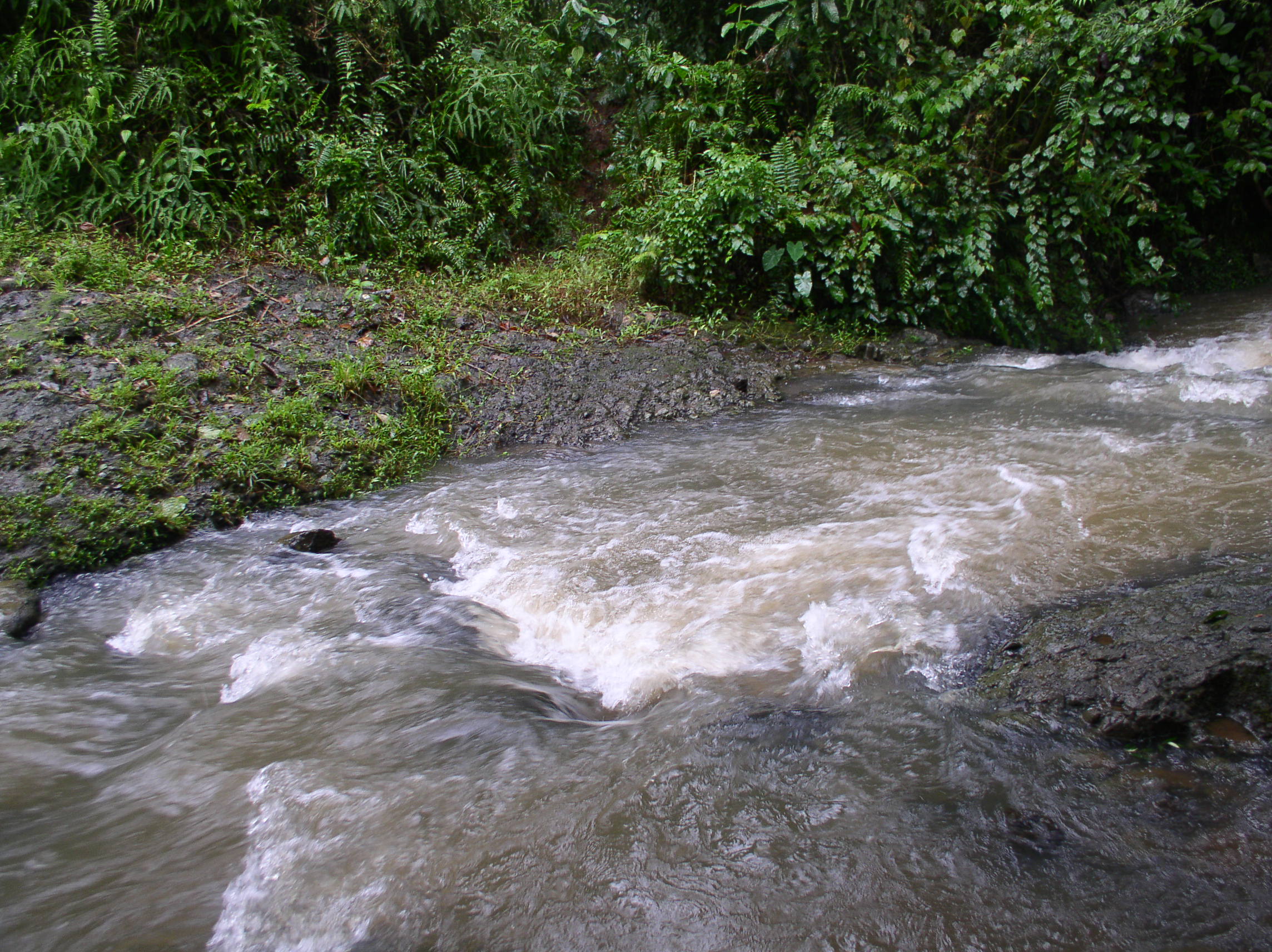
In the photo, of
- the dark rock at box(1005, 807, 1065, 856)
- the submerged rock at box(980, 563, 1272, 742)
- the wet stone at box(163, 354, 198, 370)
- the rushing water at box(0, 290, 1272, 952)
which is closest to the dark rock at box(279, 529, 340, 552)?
the rushing water at box(0, 290, 1272, 952)

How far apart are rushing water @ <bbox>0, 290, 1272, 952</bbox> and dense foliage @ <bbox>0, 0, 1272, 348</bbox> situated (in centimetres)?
269

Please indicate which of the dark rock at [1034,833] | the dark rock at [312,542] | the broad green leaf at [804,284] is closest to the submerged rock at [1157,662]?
the dark rock at [1034,833]

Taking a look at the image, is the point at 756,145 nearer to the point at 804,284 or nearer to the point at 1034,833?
the point at 804,284

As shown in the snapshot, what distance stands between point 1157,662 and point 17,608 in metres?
4.59

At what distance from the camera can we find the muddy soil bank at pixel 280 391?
4215 millimetres

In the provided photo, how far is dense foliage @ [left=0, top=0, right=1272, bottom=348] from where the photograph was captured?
21.1 feet

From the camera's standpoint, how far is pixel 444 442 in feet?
17.8

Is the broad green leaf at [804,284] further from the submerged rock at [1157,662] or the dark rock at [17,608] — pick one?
the dark rock at [17,608]

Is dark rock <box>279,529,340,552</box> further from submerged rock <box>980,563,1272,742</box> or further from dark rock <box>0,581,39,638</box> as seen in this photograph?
submerged rock <box>980,563,1272,742</box>

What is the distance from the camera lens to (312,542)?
407 cm

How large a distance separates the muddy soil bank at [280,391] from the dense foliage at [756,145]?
2.62ft

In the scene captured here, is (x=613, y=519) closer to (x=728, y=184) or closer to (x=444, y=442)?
(x=444, y=442)

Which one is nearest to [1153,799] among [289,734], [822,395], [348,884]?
[348,884]

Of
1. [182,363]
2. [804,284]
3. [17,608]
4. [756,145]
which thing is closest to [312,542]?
[17,608]
